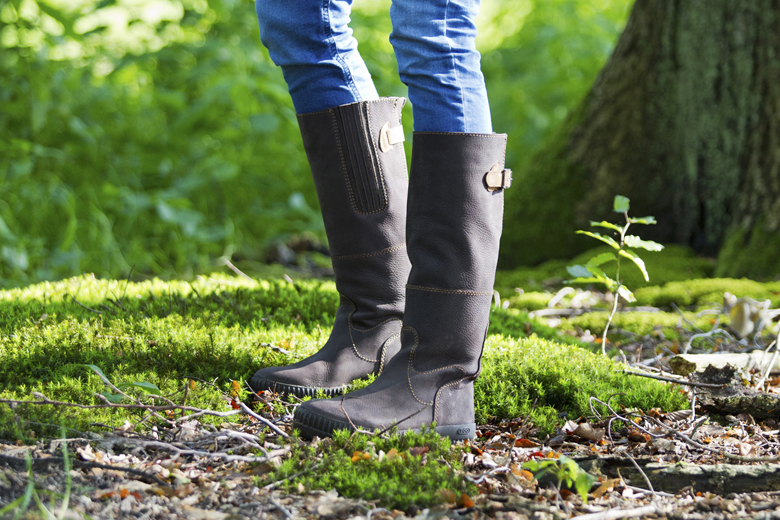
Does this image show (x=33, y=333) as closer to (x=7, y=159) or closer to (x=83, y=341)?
(x=83, y=341)

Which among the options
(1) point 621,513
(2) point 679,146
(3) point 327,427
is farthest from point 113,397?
(2) point 679,146

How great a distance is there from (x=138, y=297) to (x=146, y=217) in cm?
276

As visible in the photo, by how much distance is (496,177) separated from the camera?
1816 millimetres

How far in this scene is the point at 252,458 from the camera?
1.55 meters

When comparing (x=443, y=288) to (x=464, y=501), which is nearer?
(x=464, y=501)

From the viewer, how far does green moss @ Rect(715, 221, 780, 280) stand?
147 inches

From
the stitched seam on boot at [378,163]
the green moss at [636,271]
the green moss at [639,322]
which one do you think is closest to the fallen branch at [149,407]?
the stitched seam on boot at [378,163]

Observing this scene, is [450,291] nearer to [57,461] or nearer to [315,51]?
[315,51]

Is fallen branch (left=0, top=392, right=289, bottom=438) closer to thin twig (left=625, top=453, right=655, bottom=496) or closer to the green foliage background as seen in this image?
thin twig (left=625, top=453, right=655, bottom=496)

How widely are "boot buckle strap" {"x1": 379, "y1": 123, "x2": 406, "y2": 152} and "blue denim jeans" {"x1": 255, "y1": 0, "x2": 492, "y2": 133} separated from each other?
15 cm

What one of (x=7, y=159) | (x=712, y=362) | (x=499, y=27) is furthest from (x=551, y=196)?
(x=499, y=27)

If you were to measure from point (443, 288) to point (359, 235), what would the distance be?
453mm

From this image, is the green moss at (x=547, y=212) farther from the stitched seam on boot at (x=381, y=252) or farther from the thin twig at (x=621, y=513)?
the thin twig at (x=621, y=513)

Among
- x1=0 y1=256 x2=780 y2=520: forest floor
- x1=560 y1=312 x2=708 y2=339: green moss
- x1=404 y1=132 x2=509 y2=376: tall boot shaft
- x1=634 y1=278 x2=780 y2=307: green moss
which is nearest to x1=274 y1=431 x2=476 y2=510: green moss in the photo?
x1=0 y1=256 x2=780 y2=520: forest floor
